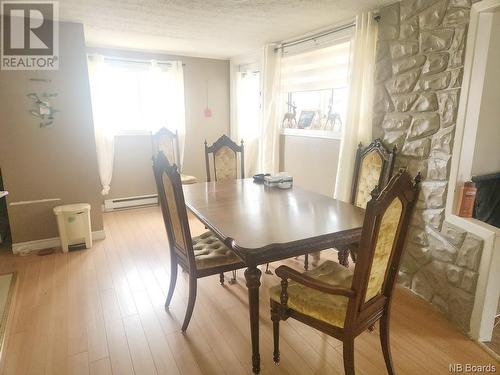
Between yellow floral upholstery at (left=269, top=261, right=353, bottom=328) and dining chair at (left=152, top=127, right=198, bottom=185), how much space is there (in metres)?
2.80

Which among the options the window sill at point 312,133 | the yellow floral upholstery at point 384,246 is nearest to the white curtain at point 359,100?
the window sill at point 312,133

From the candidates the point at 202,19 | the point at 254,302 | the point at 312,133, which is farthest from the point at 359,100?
the point at 254,302

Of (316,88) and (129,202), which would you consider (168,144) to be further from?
(316,88)

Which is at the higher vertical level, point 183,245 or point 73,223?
point 183,245

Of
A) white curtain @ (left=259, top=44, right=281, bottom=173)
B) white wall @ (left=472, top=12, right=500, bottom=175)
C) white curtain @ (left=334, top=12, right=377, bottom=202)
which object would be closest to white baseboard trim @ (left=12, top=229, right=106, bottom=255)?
white curtain @ (left=259, top=44, right=281, bottom=173)

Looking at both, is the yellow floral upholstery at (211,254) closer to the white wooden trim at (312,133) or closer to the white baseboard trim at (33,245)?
the white wooden trim at (312,133)

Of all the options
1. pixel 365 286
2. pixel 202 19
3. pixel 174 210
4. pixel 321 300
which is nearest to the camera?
pixel 365 286

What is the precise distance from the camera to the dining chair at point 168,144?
4164mm

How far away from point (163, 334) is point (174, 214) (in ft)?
2.53

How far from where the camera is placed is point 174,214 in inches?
74.9

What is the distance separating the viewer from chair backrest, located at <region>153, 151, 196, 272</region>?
68.1 inches

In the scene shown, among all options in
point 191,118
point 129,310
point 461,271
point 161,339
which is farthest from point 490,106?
point 191,118

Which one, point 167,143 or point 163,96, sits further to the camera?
point 163,96

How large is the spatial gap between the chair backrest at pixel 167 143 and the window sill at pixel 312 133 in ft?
5.14
